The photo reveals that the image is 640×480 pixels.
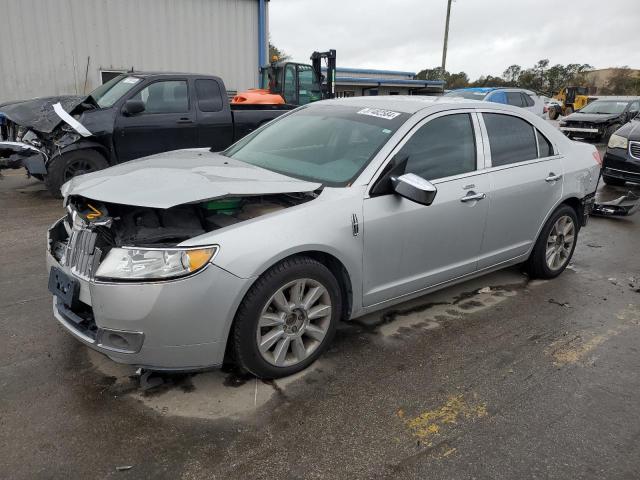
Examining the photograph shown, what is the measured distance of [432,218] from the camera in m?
3.48

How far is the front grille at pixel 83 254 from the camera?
2.71 meters

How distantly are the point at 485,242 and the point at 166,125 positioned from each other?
5596mm

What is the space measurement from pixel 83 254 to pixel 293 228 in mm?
1162

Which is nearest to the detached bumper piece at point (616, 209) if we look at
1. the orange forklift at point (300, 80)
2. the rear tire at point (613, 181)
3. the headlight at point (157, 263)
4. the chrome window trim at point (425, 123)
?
the rear tire at point (613, 181)

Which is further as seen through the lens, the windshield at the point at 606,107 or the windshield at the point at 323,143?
the windshield at the point at 606,107

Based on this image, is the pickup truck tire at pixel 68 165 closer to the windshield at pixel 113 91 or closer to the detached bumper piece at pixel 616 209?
the windshield at pixel 113 91

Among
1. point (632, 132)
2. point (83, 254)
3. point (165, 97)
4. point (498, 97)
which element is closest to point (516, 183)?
point (83, 254)

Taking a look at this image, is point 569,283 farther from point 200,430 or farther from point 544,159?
point 200,430

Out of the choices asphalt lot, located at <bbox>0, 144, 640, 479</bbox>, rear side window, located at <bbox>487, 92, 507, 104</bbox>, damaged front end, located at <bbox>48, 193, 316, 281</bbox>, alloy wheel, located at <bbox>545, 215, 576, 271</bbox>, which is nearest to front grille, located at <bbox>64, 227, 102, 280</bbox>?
damaged front end, located at <bbox>48, 193, 316, 281</bbox>

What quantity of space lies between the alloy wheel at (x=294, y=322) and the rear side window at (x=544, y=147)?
257cm

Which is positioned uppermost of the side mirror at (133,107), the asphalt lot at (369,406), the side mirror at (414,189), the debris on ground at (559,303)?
the side mirror at (133,107)

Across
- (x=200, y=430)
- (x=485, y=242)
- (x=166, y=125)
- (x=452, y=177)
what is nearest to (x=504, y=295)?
(x=485, y=242)

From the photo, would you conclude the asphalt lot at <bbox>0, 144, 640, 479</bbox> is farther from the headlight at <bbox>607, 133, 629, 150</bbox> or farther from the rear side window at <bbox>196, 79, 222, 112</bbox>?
the headlight at <bbox>607, 133, 629, 150</bbox>

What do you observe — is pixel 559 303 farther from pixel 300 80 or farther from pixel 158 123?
pixel 300 80
